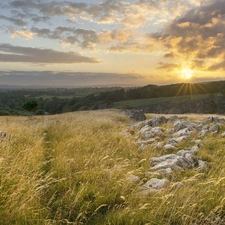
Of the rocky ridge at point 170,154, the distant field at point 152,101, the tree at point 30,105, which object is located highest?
the rocky ridge at point 170,154

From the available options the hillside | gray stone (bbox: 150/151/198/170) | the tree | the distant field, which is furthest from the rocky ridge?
the distant field

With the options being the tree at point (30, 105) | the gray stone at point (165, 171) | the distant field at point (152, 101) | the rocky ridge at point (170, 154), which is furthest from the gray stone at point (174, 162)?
the distant field at point (152, 101)

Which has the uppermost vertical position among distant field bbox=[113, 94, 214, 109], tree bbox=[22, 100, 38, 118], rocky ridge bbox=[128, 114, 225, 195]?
rocky ridge bbox=[128, 114, 225, 195]

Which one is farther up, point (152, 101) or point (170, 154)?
Result: point (170, 154)

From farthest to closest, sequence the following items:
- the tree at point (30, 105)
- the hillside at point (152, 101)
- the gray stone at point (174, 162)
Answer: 1. the hillside at point (152, 101)
2. the tree at point (30, 105)
3. the gray stone at point (174, 162)

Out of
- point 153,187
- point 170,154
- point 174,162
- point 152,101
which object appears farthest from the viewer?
point 152,101

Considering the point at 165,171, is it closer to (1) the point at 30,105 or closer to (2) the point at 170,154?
(2) the point at 170,154

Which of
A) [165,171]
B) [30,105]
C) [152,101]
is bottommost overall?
[152,101]

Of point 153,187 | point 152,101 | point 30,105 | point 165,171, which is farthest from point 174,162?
point 152,101

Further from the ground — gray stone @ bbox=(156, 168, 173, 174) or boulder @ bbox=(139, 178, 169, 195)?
boulder @ bbox=(139, 178, 169, 195)

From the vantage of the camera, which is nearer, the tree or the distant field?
the tree

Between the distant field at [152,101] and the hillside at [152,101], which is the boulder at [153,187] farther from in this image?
the distant field at [152,101]

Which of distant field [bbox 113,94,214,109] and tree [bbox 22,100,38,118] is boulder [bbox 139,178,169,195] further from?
distant field [bbox 113,94,214,109]

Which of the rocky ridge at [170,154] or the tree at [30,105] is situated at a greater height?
the rocky ridge at [170,154]
